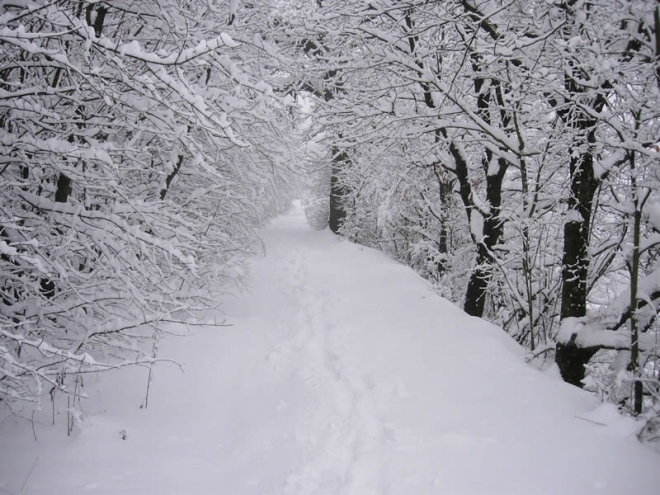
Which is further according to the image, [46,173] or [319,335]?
[319,335]

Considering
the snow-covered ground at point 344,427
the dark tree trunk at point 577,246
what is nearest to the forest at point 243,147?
the dark tree trunk at point 577,246

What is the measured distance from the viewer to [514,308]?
6301 millimetres

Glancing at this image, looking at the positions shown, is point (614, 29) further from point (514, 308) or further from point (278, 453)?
point (278, 453)

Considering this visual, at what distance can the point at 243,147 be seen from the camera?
149 inches

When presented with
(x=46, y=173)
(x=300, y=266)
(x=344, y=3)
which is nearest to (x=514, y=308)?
(x=344, y=3)

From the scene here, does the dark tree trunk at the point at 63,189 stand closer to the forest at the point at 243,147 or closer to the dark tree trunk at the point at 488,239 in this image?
the forest at the point at 243,147

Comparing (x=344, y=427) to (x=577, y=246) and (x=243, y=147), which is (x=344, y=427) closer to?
(x=243, y=147)

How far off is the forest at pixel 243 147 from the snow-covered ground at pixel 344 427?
420 millimetres

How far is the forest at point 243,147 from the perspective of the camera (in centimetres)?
312

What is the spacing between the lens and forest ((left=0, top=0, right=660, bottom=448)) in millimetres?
3125

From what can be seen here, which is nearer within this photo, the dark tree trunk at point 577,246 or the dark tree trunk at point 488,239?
the dark tree trunk at point 577,246

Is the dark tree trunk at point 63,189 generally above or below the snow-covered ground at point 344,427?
above

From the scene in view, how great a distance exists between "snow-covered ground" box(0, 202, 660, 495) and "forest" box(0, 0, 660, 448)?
0.42 m

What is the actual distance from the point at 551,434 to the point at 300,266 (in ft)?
33.4
